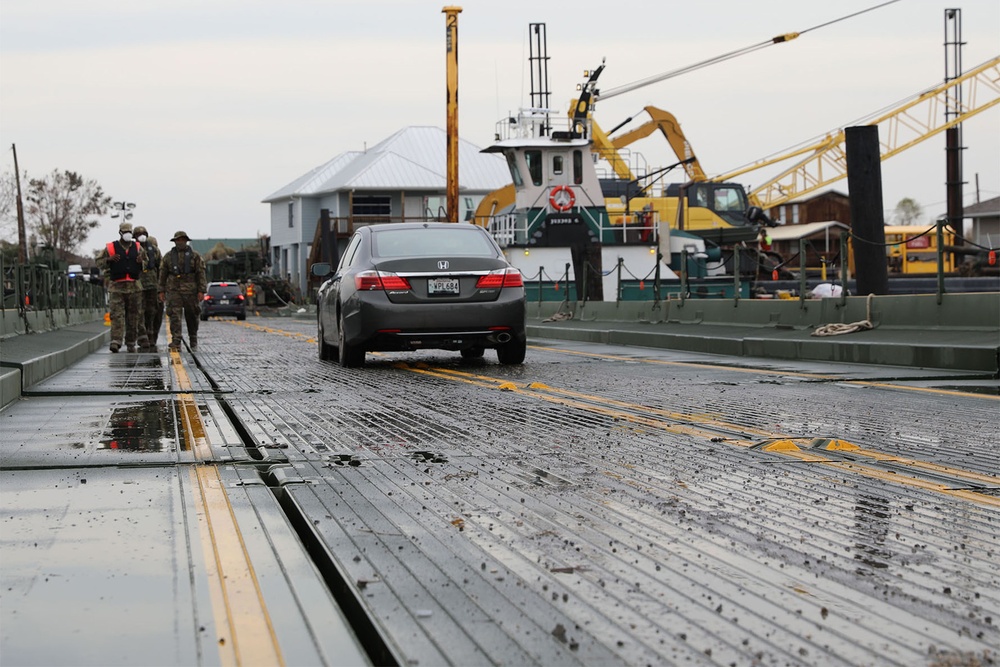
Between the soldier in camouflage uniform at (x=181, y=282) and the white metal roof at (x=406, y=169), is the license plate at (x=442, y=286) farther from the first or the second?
the white metal roof at (x=406, y=169)

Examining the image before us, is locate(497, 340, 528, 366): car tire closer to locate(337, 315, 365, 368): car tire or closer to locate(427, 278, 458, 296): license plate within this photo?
locate(427, 278, 458, 296): license plate

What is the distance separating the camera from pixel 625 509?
5.86 metres

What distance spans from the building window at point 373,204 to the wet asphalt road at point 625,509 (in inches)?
2654

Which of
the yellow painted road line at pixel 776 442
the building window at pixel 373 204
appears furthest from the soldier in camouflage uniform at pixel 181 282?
the building window at pixel 373 204

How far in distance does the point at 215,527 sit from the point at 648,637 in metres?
2.26

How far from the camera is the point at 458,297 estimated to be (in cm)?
1561

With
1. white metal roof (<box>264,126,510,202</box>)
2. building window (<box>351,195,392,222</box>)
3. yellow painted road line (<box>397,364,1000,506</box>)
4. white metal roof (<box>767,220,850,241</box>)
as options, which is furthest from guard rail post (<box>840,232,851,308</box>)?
white metal roof (<box>767,220,850,241</box>)

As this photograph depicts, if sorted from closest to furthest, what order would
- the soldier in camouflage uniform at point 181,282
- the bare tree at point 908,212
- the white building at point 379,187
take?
1. the soldier in camouflage uniform at point 181,282
2. the white building at point 379,187
3. the bare tree at point 908,212

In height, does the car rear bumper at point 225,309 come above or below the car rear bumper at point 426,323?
below

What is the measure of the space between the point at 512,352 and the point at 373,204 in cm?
6405

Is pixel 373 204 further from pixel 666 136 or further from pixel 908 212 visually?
pixel 908 212

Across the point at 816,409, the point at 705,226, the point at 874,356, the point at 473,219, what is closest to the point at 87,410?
the point at 816,409

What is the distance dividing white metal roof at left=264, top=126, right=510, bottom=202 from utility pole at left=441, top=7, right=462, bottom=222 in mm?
36777

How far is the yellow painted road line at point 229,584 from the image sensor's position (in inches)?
146
